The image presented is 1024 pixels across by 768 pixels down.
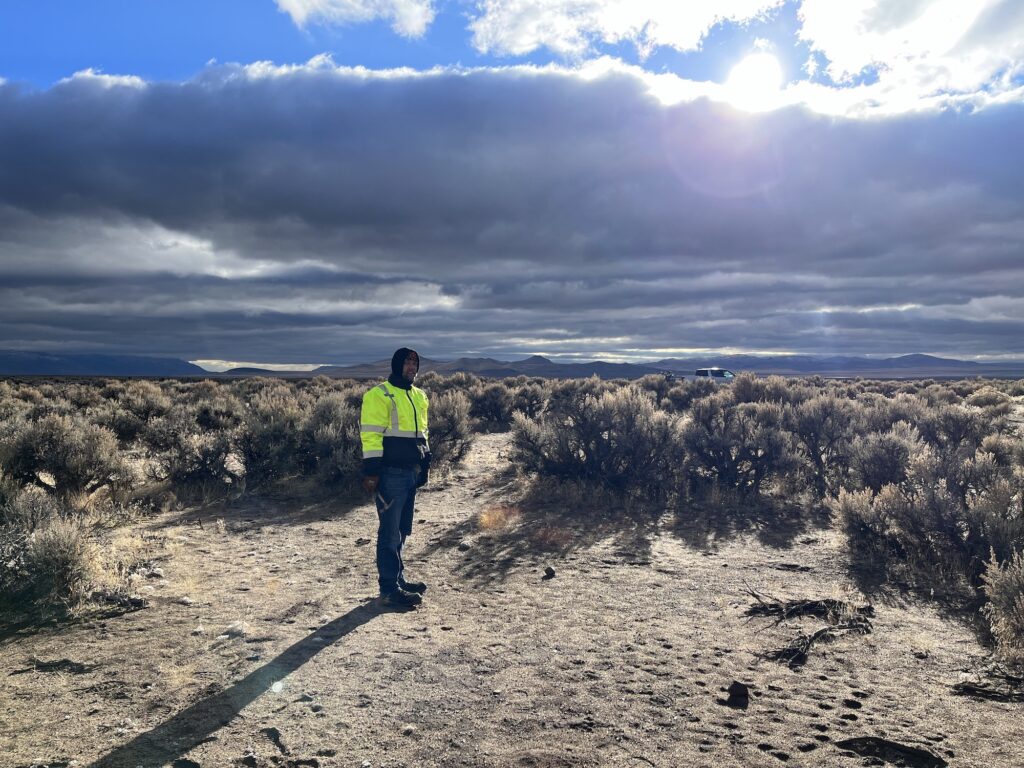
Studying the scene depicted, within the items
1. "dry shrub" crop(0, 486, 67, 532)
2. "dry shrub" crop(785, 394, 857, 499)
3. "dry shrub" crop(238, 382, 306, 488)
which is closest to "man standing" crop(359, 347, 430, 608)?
"dry shrub" crop(0, 486, 67, 532)

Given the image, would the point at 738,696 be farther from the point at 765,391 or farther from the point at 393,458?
the point at 765,391

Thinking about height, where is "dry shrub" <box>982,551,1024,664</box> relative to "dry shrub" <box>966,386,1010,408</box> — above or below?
below

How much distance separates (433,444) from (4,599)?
8.80m

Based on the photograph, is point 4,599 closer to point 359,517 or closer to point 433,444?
point 359,517

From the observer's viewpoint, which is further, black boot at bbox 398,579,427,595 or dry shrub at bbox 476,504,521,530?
dry shrub at bbox 476,504,521,530

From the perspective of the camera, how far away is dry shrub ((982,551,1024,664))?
14.9 feet

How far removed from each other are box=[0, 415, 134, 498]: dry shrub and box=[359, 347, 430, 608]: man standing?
18.9ft

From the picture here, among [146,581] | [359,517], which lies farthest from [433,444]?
[146,581]

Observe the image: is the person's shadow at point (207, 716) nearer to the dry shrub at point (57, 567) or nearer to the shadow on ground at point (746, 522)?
the dry shrub at point (57, 567)

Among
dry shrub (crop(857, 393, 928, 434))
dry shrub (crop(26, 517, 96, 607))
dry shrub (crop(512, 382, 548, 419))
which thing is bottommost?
dry shrub (crop(26, 517, 96, 607))

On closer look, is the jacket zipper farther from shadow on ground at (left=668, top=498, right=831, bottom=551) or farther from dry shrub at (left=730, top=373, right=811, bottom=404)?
dry shrub at (left=730, top=373, right=811, bottom=404)

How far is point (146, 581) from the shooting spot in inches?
247

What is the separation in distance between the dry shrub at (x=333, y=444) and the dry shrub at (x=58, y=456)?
3.35m

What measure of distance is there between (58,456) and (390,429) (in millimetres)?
6144
